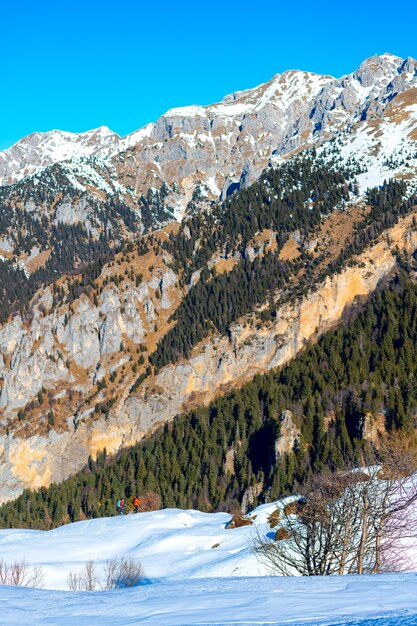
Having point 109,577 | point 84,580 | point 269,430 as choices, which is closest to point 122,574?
point 109,577

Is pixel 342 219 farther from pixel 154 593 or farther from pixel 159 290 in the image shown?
pixel 154 593

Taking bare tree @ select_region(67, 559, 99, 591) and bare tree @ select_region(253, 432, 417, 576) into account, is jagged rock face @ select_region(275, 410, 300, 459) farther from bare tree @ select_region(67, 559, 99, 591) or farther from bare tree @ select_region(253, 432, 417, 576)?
bare tree @ select_region(253, 432, 417, 576)

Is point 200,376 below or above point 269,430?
above

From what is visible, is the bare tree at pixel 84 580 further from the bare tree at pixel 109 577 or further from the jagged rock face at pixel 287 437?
the jagged rock face at pixel 287 437

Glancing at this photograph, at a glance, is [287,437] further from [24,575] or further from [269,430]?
[24,575]

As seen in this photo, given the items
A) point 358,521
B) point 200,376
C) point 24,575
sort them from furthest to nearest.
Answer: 1. point 200,376
2. point 24,575
3. point 358,521

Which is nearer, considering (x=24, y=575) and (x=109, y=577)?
(x=109, y=577)

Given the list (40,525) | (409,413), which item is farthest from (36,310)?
(409,413)

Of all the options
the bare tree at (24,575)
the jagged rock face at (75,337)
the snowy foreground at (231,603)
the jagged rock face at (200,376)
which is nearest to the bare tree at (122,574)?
the bare tree at (24,575)

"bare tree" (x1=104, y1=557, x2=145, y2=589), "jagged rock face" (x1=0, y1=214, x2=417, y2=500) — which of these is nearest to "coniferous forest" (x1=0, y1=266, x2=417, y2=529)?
"jagged rock face" (x1=0, y1=214, x2=417, y2=500)

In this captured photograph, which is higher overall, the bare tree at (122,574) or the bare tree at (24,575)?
the bare tree at (24,575)

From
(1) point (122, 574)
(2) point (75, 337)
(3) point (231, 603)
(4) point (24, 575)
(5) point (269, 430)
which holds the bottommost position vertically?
(1) point (122, 574)

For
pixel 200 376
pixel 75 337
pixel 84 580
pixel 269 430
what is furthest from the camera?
pixel 75 337

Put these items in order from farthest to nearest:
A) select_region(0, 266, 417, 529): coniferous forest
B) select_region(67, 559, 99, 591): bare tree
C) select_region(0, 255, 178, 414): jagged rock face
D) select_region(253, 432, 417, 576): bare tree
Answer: select_region(0, 255, 178, 414): jagged rock face → select_region(0, 266, 417, 529): coniferous forest → select_region(67, 559, 99, 591): bare tree → select_region(253, 432, 417, 576): bare tree
